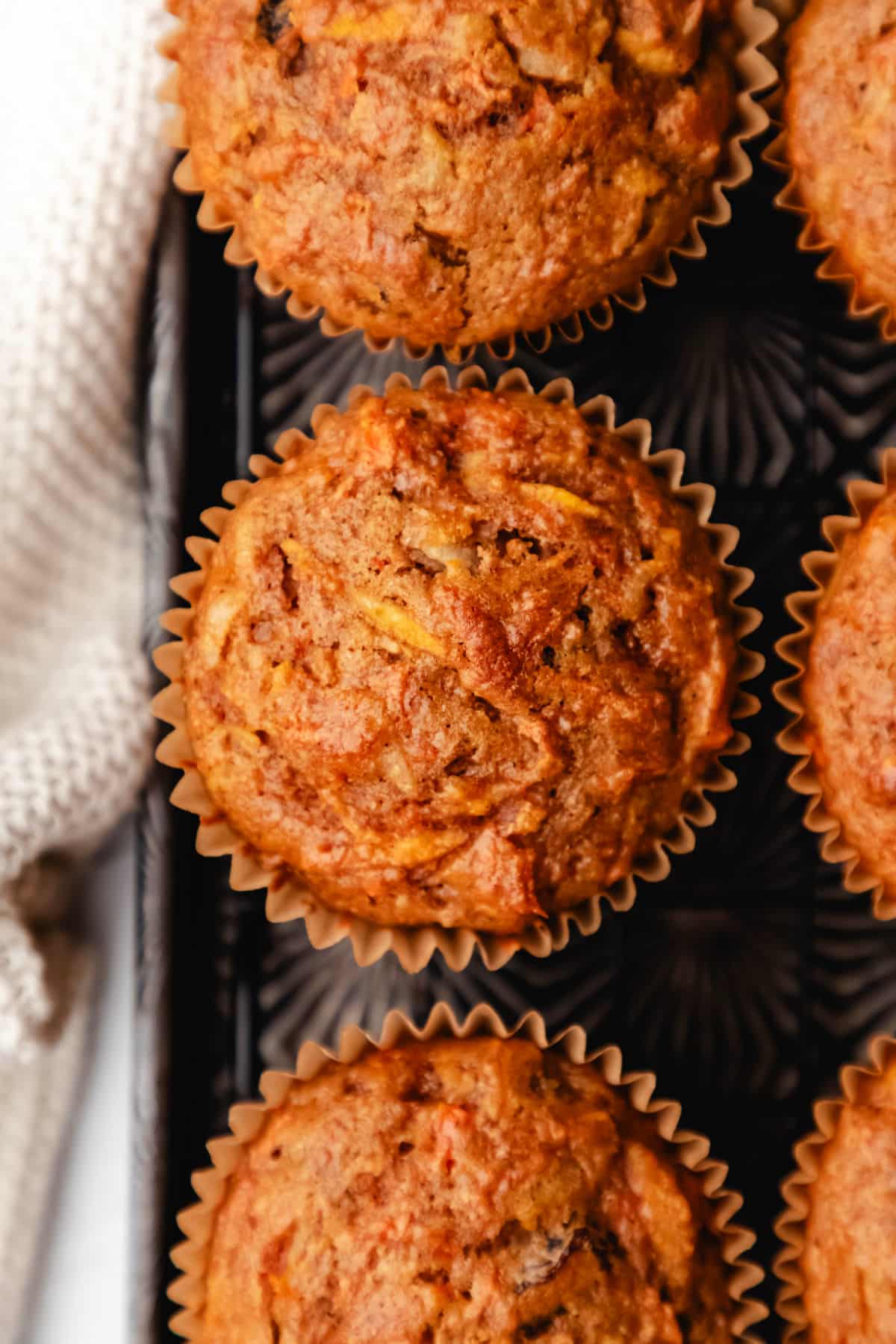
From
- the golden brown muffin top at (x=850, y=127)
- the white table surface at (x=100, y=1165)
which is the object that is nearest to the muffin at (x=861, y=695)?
the golden brown muffin top at (x=850, y=127)

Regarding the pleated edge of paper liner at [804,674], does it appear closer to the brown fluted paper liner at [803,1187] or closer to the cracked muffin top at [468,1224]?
the brown fluted paper liner at [803,1187]

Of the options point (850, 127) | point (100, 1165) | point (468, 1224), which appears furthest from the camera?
point (100, 1165)

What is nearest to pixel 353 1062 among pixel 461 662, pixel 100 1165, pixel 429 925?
pixel 429 925

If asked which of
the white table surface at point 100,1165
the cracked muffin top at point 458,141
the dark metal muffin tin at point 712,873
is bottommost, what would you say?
the white table surface at point 100,1165

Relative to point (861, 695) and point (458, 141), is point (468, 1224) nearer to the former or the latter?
point (861, 695)

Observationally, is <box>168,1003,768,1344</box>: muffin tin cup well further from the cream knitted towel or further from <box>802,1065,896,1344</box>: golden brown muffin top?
the cream knitted towel

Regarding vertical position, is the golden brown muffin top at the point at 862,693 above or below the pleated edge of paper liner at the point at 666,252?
below

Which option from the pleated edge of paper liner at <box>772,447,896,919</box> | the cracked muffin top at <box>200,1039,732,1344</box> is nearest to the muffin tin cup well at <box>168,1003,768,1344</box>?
the cracked muffin top at <box>200,1039,732,1344</box>
